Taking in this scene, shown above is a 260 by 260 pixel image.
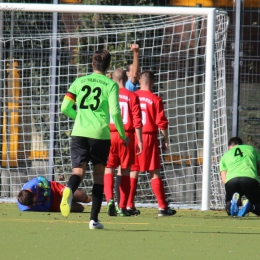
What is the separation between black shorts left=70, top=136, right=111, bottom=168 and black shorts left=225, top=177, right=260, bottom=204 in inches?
117

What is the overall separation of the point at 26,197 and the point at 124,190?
1163 millimetres

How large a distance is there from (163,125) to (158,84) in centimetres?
234

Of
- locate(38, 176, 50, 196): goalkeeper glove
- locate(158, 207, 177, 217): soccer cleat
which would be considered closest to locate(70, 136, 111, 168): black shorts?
locate(38, 176, 50, 196): goalkeeper glove

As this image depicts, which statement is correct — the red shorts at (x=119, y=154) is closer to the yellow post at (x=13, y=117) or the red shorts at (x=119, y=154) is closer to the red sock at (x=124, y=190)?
the red sock at (x=124, y=190)

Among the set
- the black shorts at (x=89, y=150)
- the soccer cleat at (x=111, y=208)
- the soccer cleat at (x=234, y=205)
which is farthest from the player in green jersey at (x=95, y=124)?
the soccer cleat at (x=234, y=205)

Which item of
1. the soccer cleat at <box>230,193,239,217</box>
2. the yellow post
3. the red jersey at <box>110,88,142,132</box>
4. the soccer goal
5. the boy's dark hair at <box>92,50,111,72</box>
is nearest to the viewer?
the boy's dark hair at <box>92,50,111,72</box>

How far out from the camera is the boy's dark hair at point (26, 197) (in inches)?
366

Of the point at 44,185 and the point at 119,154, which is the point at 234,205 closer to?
the point at 119,154

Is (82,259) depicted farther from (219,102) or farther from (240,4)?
(240,4)

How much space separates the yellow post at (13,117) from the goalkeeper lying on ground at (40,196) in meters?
2.49

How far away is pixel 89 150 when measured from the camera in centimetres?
742

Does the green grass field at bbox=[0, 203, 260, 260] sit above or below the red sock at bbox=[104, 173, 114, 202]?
below

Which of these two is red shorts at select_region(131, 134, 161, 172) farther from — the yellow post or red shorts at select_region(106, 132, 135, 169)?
the yellow post

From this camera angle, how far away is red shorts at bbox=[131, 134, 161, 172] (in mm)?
9570
